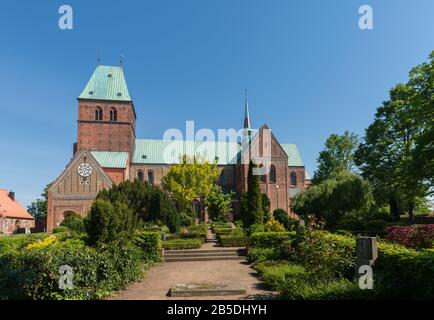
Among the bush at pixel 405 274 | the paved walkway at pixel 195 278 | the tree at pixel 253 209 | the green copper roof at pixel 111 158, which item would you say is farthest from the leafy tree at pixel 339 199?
the green copper roof at pixel 111 158

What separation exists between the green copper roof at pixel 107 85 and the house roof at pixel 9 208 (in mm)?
19852

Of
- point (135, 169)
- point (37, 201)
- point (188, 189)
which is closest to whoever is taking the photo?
point (188, 189)

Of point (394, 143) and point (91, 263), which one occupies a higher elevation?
point (394, 143)

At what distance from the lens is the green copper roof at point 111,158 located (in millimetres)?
46875

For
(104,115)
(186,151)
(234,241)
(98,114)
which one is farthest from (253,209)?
(98,114)

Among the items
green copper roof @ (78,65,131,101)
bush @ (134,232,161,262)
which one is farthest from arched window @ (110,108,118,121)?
bush @ (134,232,161,262)

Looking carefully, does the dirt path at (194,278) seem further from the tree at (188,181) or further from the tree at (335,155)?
the tree at (335,155)

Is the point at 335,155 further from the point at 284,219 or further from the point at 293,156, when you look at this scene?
the point at 284,219

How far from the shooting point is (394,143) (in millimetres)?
32156

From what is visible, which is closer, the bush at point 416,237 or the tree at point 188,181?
the bush at point 416,237

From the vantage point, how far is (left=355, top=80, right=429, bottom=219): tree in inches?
1207

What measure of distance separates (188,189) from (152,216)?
846 centimetres
